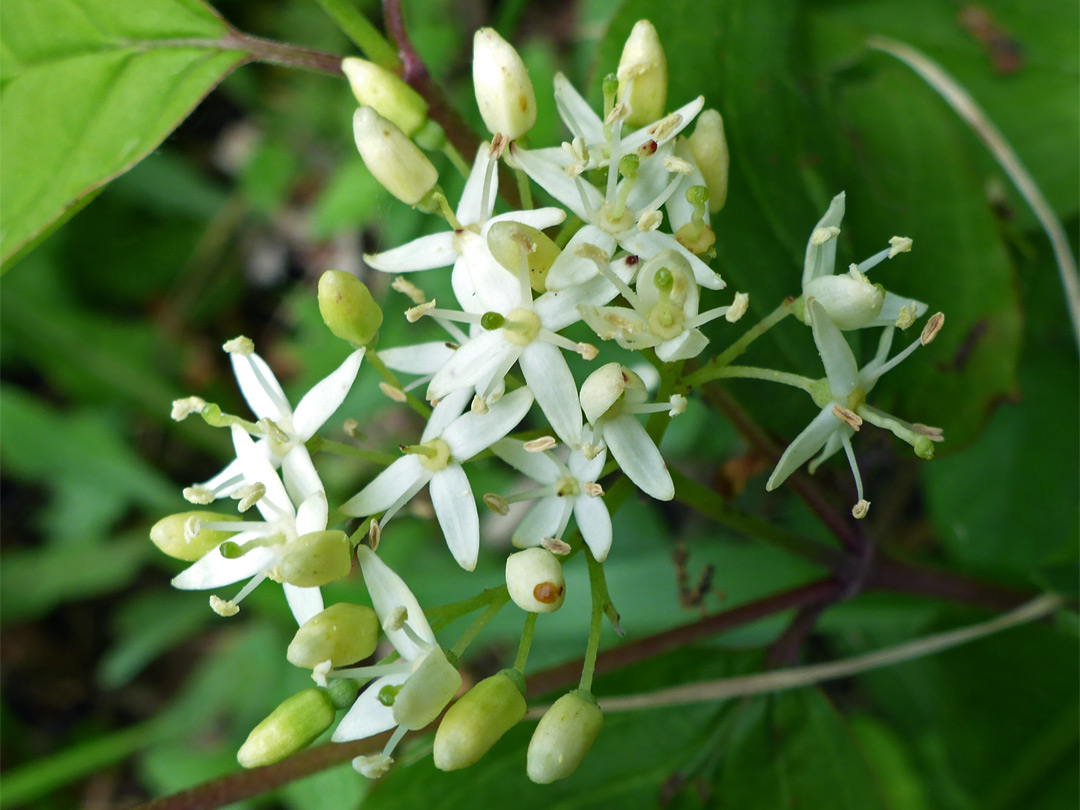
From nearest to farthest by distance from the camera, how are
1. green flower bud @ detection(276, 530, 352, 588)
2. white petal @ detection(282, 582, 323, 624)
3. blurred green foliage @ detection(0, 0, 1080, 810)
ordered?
green flower bud @ detection(276, 530, 352, 588) → white petal @ detection(282, 582, 323, 624) → blurred green foliage @ detection(0, 0, 1080, 810)

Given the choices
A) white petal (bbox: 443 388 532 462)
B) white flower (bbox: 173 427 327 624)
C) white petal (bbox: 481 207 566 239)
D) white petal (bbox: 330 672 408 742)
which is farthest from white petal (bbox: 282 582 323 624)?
white petal (bbox: 481 207 566 239)

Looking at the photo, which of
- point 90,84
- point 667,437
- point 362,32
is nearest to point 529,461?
point 362,32

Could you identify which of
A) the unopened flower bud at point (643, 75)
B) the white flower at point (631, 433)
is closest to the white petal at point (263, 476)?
the white flower at point (631, 433)

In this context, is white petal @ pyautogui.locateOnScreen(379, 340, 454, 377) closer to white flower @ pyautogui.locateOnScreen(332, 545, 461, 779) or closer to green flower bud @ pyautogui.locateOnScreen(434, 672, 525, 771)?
white flower @ pyautogui.locateOnScreen(332, 545, 461, 779)

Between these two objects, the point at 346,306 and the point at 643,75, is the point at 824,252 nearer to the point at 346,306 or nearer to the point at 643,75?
the point at 643,75

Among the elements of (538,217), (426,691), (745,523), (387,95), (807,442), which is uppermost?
(387,95)

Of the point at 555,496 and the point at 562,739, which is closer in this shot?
the point at 562,739
